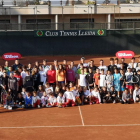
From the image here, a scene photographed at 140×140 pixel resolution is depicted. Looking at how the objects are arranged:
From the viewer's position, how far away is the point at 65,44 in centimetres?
3244

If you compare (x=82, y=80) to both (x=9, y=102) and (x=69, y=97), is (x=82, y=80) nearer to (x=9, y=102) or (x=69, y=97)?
(x=69, y=97)

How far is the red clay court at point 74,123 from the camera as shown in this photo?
9945mm

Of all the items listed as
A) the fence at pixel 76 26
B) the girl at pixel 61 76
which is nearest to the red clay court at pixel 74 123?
the girl at pixel 61 76

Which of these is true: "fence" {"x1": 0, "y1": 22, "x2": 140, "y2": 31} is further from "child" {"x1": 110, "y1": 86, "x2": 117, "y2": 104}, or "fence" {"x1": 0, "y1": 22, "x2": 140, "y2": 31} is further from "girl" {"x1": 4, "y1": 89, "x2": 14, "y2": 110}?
"girl" {"x1": 4, "y1": 89, "x2": 14, "y2": 110}

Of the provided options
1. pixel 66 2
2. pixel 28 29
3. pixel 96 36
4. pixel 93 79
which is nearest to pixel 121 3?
pixel 66 2

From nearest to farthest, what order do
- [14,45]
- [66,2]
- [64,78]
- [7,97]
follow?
[7,97] → [64,78] → [14,45] → [66,2]

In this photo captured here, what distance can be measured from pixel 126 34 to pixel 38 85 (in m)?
20.4

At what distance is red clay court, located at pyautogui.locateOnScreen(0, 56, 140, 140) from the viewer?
32.6 feet

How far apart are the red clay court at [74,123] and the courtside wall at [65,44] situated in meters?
18.6

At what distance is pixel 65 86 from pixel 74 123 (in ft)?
11.2

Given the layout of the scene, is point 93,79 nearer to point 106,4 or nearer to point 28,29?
point 28,29

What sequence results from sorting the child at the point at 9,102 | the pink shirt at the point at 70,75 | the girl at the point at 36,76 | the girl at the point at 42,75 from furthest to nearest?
the pink shirt at the point at 70,75, the girl at the point at 42,75, the girl at the point at 36,76, the child at the point at 9,102

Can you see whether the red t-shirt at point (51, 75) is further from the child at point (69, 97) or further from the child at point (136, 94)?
the child at point (136, 94)

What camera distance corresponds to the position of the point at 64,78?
48.0 ft
